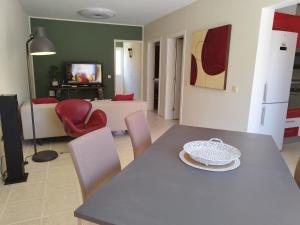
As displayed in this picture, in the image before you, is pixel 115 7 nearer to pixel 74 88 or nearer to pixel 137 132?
pixel 74 88

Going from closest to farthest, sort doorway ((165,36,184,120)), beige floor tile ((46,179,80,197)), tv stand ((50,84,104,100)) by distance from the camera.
Answer: beige floor tile ((46,179,80,197))
doorway ((165,36,184,120))
tv stand ((50,84,104,100))

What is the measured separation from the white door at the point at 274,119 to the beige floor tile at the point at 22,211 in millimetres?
3212

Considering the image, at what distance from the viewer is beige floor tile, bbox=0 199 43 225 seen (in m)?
1.98

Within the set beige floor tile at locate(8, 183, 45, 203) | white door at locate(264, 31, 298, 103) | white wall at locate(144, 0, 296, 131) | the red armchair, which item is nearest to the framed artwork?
white wall at locate(144, 0, 296, 131)

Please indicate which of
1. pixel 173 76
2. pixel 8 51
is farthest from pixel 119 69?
A: pixel 8 51

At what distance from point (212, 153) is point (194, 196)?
0.49 m

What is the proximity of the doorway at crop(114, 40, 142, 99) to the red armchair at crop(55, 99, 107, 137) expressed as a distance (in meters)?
3.58

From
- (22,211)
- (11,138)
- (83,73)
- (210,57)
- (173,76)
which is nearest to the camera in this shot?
(22,211)

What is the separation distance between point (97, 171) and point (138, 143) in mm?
678

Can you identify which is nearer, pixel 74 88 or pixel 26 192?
pixel 26 192

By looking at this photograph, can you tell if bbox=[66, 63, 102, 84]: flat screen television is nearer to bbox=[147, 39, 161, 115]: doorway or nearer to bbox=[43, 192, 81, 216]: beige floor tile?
bbox=[147, 39, 161, 115]: doorway

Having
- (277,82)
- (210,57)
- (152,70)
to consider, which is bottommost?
(277,82)

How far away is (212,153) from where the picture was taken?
146 centimetres

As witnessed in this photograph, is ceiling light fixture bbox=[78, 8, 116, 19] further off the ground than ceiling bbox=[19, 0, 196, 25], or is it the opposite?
ceiling bbox=[19, 0, 196, 25]
